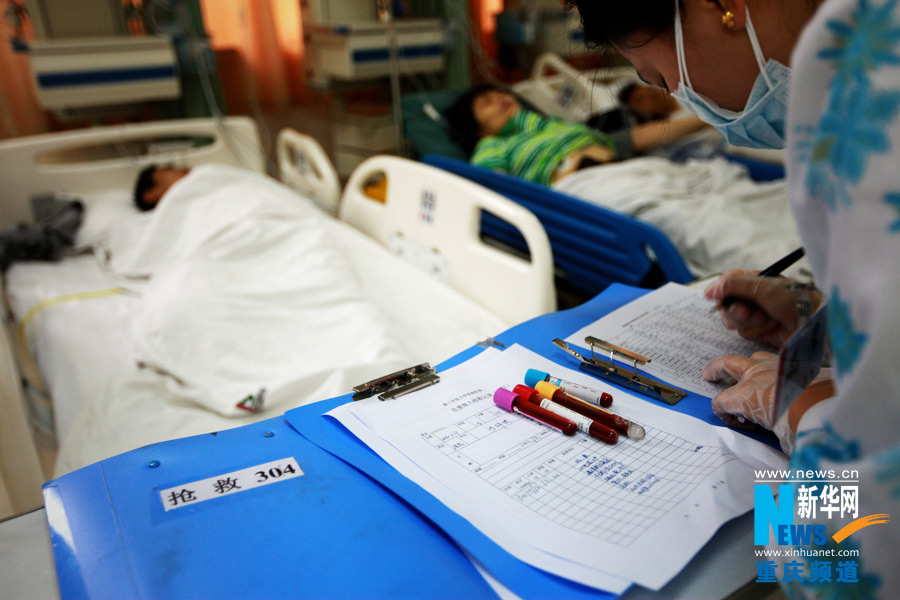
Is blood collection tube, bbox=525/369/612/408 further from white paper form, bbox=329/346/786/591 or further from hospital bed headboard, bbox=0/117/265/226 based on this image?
hospital bed headboard, bbox=0/117/265/226

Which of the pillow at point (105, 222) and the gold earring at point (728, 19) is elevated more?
the gold earring at point (728, 19)

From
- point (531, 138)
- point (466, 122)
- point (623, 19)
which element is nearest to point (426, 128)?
point (466, 122)

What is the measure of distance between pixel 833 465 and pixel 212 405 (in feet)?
3.75

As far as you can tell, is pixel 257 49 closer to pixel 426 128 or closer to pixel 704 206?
pixel 426 128

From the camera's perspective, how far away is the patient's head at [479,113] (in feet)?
8.96

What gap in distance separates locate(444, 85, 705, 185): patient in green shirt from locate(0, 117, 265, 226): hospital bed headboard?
0.95 m

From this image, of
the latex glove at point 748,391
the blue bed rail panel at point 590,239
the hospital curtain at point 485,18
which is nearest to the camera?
the latex glove at point 748,391

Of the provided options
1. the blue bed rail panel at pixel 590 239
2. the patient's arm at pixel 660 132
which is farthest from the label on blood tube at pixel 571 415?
the patient's arm at pixel 660 132

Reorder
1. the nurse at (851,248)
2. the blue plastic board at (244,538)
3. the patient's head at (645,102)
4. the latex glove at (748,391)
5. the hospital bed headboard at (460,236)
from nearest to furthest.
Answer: the nurse at (851,248)
the blue plastic board at (244,538)
the latex glove at (748,391)
the hospital bed headboard at (460,236)
the patient's head at (645,102)

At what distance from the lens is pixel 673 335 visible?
0.84 meters

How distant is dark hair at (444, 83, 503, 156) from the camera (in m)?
2.79

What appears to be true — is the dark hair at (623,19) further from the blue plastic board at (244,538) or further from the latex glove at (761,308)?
the blue plastic board at (244,538)

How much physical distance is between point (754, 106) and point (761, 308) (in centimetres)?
28

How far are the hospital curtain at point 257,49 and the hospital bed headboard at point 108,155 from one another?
2.40 feet
